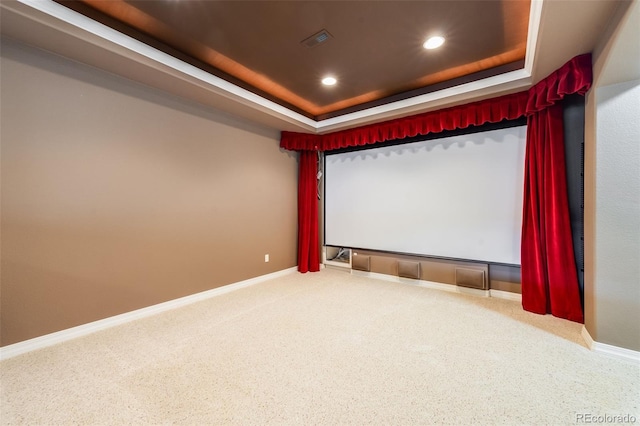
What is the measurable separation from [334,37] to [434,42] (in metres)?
0.95

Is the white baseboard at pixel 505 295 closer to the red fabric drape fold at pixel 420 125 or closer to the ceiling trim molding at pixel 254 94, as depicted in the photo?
the red fabric drape fold at pixel 420 125

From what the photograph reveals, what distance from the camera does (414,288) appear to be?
3.68 metres

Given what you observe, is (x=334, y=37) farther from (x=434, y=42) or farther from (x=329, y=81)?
(x=434, y=42)

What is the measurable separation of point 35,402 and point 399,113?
4279mm

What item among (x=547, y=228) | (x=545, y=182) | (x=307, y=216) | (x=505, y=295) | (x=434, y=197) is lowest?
(x=505, y=295)

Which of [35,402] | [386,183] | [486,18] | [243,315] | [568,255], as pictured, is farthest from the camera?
[386,183]

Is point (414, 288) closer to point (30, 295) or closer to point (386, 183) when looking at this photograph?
point (386, 183)

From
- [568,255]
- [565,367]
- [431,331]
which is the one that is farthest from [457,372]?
[568,255]

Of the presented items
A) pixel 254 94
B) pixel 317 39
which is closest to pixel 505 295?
pixel 317 39

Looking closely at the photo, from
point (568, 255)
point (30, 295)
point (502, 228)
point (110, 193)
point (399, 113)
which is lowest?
point (30, 295)

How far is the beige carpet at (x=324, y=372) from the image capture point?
4.80 feet

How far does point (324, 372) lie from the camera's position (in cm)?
182

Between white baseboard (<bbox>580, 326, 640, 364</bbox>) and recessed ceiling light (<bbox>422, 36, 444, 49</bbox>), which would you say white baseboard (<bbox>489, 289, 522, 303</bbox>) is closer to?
white baseboard (<bbox>580, 326, 640, 364</bbox>)

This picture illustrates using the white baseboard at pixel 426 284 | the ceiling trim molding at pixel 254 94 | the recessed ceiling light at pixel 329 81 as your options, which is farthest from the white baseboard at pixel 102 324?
the recessed ceiling light at pixel 329 81
